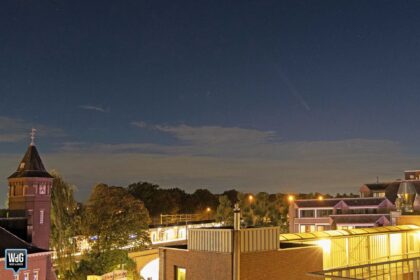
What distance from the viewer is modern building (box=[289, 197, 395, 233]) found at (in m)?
54.0

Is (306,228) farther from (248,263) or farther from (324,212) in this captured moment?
(248,263)

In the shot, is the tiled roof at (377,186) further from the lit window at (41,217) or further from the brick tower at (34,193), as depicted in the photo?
the lit window at (41,217)

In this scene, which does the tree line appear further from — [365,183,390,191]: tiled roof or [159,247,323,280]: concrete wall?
[365,183,390,191]: tiled roof

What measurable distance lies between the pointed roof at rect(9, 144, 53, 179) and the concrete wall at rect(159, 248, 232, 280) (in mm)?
31099

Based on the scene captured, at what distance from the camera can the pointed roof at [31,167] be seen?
1809 inches

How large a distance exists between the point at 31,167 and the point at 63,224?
21.3 feet

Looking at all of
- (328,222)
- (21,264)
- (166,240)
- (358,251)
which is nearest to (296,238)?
(358,251)

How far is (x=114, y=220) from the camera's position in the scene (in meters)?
46.2

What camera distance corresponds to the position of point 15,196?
45.8 metres

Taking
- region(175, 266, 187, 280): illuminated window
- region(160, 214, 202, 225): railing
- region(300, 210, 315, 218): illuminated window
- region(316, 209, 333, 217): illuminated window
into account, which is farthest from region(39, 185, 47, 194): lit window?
region(160, 214, 202, 225): railing

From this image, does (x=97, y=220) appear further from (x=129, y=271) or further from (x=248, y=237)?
(x=248, y=237)

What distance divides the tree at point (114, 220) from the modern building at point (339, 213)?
2225 cm

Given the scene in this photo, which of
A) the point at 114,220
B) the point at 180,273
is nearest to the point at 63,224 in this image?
the point at 114,220

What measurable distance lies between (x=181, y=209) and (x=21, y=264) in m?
87.3
